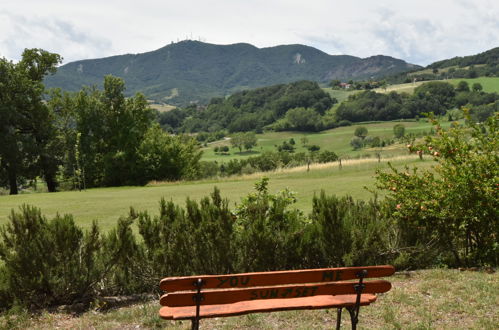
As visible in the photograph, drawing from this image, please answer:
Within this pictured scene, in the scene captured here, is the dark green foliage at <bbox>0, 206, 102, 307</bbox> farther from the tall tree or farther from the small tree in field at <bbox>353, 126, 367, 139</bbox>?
the small tree in field at <bbox>353, 126, 367, 139</bbox>

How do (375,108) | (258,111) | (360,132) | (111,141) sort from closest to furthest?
(111,141) → (360,132) → (375,108) → (258,111)

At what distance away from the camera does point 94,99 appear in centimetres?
4444

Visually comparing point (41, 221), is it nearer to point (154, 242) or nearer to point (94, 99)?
point (154, 242)

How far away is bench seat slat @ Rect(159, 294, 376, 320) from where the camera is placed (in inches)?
145

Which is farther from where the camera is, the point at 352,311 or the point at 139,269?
the point at 139,269

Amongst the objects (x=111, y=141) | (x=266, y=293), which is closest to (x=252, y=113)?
(x=111, y=141)

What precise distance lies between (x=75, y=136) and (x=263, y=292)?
41.6m

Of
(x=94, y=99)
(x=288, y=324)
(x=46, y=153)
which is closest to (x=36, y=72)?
(x=94, y=99)

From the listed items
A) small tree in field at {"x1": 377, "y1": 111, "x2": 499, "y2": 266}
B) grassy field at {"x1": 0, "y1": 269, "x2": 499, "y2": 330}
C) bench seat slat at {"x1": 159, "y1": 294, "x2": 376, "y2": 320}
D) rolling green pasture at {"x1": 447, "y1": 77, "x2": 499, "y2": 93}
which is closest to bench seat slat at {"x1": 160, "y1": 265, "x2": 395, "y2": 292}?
bench seat slat at {"x1": 159, "y1": 294, "x2": 376, "y2": 320}

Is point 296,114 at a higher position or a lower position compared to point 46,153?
higher

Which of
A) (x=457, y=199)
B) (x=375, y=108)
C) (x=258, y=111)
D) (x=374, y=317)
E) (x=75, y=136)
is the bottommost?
(x=374, y=317)

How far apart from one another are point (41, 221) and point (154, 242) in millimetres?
1604

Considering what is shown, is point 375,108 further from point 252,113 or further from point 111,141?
point 111,141

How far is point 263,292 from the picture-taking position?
384 cm
